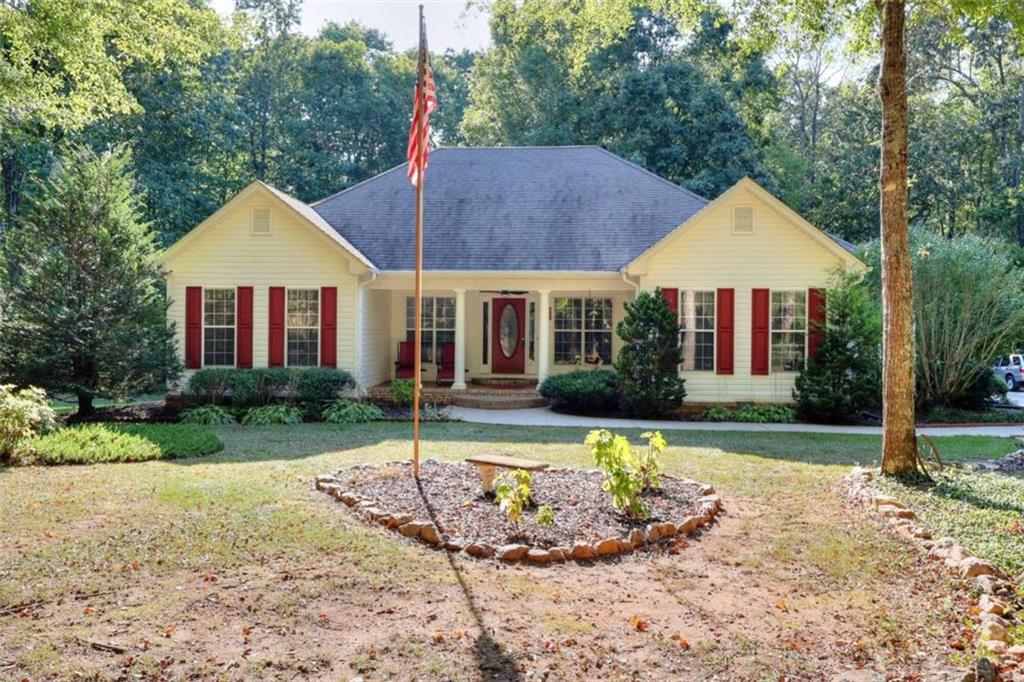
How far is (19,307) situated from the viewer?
1276 centimetres

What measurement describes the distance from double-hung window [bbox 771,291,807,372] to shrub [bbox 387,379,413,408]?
7.38 m

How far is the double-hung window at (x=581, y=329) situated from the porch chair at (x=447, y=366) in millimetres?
2507

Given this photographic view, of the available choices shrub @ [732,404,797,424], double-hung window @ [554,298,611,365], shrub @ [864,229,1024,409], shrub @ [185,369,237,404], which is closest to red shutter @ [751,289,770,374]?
shrub @ [732,404,797,424]

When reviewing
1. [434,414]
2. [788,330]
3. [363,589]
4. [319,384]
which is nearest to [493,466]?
[363,589]

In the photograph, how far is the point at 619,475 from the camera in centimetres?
633

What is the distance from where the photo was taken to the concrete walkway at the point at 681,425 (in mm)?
13039

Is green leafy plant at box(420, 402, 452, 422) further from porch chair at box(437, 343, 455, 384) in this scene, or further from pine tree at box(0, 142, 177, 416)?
pine tree at box(0, 142, 177, 416)

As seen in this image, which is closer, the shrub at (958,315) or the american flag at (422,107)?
the american flag at (422,107)

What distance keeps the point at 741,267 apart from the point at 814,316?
1.73 meters

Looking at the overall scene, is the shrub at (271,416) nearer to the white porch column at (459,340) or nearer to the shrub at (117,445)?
the shrub at (117,445)

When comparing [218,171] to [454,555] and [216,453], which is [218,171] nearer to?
[216,453]

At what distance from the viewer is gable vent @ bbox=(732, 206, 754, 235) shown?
48.6 feet

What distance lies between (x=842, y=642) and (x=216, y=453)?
8272mm

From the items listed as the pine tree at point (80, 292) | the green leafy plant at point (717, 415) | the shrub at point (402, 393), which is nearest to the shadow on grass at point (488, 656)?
the shrub at point (402, 393)
